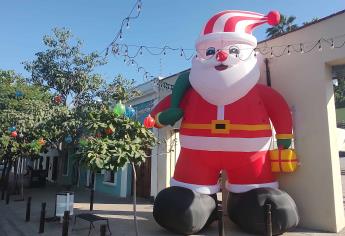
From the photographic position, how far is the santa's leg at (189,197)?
673 centimetres

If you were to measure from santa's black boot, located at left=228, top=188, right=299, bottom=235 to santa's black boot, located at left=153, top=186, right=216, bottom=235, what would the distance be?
64cm

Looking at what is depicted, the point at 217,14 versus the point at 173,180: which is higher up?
the point at 217,14

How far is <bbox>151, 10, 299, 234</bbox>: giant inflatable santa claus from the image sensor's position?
22.7 feet

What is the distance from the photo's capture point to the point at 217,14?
7.68m

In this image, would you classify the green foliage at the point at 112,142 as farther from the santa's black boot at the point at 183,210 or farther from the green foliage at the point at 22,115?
the green foliage at the point at 22,115

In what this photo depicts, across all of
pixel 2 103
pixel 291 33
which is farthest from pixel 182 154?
pixel 2 103

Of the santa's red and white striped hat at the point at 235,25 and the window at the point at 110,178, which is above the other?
the santa's red and white striped hat at the point at 235,25

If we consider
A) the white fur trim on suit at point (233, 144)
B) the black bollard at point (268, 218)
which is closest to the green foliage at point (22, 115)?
the white fur trim on suit at point (233, 144)

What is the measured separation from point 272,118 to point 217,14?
101 inches

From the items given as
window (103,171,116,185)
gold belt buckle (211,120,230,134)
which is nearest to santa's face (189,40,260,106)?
gold belt buckle (211,120,230,134)

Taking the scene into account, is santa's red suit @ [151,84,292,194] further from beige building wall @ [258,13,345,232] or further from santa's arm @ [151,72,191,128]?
beige building wall @ [258,13,345,232]

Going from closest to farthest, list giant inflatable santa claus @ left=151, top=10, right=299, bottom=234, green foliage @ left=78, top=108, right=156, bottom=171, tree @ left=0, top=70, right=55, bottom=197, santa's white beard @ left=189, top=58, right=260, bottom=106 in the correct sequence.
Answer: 1. green foliage @ left=78, top=108, right=156, bottom=171
2. giant inflatable santa claus @ left=151, top=10, right=299, bottom=234
3. santa's white beard @ left=189, top=58, right=260, bottom=106
4. tree @ left=0, top=70, right=55, bottom=197

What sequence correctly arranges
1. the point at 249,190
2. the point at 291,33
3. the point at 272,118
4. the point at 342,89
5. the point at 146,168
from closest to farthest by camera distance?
the point at 249,190 → the point at 272,118 → the point at 291,33 → the point at 146,168 → the point at 342,89

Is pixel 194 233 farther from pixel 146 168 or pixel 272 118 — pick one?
pixel 146 168
